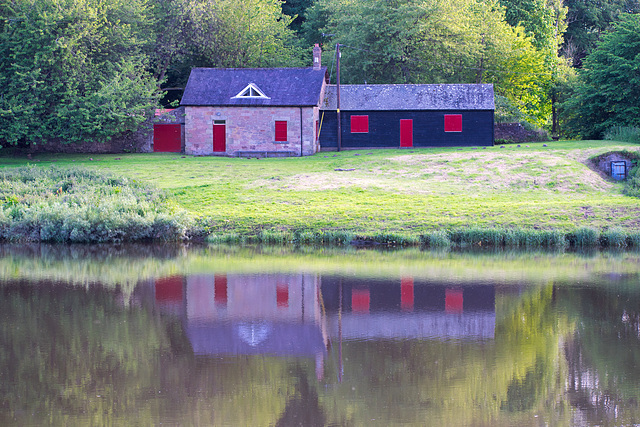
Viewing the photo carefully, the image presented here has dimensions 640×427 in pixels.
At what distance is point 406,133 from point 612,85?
11.7m

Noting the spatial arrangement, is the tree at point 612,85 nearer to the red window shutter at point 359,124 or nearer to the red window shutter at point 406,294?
the red window shutter at point 359,124

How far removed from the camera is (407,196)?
23750 mm

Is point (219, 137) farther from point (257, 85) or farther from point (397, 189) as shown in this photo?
point (397, 189)

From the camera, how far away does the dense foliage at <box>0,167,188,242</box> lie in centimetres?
1931

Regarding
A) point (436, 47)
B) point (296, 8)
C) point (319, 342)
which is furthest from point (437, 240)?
point (296, 8)

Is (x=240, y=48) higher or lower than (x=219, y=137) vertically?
higher

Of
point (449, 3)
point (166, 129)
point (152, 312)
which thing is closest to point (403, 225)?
point (152, 312)

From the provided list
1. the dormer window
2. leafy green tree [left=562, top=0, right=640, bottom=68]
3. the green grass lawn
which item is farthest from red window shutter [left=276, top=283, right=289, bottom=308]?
leafy green tree [left=562, top=0, right=640, bottom=68]

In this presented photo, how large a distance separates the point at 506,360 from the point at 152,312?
607 centimetres

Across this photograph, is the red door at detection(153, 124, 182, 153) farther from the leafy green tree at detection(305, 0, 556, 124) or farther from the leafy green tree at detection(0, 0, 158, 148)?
the leafy green tree at detection(305, 0, 556, 124)

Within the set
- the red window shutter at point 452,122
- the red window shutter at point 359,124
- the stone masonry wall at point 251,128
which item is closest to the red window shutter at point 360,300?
the stone masonry wall at point 251,128

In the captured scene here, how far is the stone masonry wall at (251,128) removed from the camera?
37.0 metres

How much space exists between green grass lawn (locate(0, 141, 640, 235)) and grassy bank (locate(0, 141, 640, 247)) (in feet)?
0.13

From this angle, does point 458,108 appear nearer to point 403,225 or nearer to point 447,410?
point 403,225
